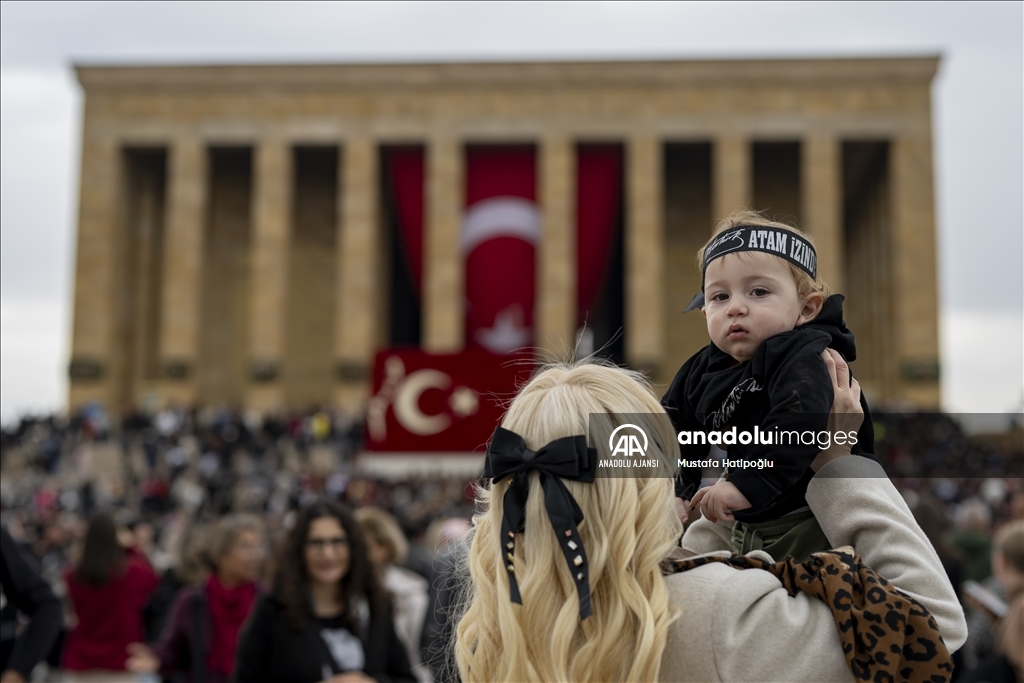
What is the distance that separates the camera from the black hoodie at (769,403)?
1792 mm

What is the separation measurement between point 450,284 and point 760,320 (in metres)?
36.5

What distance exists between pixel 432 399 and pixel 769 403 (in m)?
10.3

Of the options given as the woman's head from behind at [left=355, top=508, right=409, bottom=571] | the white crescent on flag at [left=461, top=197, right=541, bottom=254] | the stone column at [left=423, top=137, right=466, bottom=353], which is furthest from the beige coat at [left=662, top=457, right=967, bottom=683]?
the stone column at [left=423, top=137, right=466, bottom=353]

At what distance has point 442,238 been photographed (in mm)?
38406

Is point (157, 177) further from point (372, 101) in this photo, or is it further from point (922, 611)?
point (922, 611)

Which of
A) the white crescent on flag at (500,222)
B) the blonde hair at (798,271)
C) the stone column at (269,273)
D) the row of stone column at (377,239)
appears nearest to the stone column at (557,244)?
the row of stone column at (377,239)

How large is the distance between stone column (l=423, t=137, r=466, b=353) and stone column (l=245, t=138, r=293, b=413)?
5199 mm

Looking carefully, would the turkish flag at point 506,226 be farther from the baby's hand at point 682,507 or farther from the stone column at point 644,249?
the baby's hand at point 682,507

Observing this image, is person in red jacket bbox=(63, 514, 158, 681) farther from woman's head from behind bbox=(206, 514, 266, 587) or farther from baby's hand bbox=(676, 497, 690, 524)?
baby's hand bbox=(676, 497, 690, 524)

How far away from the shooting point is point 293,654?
4648 mm

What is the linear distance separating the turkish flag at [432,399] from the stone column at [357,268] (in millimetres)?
25326

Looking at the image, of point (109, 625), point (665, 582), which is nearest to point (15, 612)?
point (109, 625)

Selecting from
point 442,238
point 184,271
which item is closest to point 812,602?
point 442,238

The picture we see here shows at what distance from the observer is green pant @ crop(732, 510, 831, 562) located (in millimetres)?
2039
